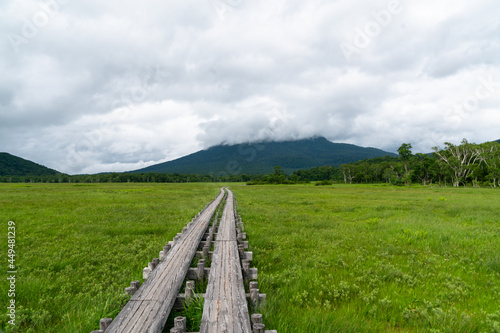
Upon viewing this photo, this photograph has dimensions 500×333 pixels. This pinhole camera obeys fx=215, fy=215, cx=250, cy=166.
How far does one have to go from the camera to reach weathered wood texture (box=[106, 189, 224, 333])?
3049 millimetres

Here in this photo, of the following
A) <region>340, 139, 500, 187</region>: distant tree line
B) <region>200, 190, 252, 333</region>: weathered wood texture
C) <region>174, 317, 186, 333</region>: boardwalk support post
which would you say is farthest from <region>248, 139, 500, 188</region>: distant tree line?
<region>174, 317, 186, 333</region>: boardwalk support post

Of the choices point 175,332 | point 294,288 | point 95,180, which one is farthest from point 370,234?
point 95,180

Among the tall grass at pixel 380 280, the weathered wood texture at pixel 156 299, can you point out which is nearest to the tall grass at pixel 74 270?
the weathered wood texture at pixel 156 299

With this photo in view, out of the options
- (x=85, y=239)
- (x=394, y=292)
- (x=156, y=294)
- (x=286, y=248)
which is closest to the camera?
(x=156, y=294)

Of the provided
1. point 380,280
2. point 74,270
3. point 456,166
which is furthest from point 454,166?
point 74,270

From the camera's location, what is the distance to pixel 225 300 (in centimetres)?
368

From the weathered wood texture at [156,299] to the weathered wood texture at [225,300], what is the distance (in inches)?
25.5

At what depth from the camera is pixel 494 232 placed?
10.2 m

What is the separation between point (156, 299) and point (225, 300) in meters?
1.20

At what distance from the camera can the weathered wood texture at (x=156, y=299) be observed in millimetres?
3049

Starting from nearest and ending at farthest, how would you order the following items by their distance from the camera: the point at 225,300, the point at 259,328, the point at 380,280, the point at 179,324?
the point at 259,328 < the point at 179,324 < the point at 225,300 < the point at 380,280

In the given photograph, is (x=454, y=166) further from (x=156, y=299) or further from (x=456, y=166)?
(x=156, y=299)

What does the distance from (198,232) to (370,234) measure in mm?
7898

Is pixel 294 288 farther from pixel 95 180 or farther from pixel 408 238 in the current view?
pixel 95 180
